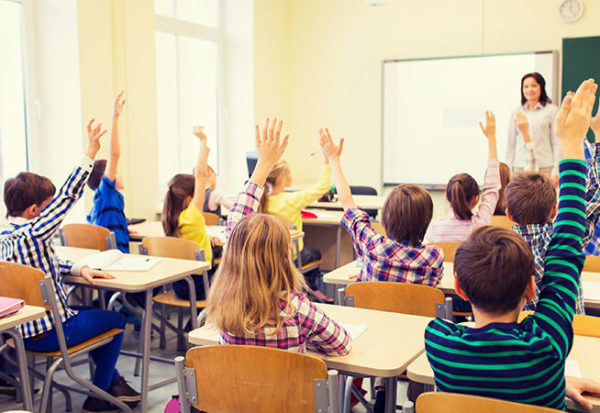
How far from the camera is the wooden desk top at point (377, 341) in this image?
1725mm

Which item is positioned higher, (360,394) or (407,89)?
(407,89)

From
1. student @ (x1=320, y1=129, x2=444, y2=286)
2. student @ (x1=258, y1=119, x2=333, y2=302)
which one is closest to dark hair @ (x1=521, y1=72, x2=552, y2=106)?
student @ (x1=258, y1=119, x2=333, y2=302)

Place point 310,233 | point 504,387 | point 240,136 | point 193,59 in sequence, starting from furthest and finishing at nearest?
1. point 240,136
2. point 193,59
3. point 310,233
4. point 504,387

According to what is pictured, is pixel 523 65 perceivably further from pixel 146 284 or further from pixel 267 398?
pixel 267 398

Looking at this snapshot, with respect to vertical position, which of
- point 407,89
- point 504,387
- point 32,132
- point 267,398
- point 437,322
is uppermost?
point 407,89

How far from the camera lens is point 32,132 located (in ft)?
15.8

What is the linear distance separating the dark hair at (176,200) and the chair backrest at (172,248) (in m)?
0.25

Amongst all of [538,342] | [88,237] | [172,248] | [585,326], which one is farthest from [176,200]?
[538,342]

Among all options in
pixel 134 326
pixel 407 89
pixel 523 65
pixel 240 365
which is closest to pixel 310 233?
pixel 134 326

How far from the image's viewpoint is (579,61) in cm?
580

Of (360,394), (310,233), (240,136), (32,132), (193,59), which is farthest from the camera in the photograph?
(240,136)

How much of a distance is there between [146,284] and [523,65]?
470 centimetres

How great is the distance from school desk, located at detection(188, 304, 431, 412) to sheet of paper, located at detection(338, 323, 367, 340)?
1cm

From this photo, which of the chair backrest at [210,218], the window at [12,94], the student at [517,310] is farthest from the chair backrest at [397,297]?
the window at [12,94]
